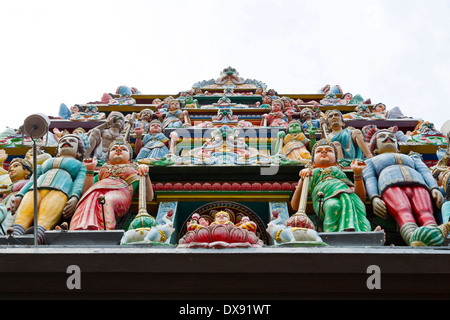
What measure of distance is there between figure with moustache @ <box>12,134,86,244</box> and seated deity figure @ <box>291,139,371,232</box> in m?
3.67

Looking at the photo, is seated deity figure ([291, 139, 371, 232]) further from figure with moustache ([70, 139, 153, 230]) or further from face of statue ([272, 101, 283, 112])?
face of statue ([272, 101, 283, 112])

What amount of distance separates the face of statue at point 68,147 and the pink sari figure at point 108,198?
70 cm

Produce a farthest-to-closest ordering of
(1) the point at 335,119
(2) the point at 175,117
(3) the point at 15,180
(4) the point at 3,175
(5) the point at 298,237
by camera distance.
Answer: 1. (2) the point at 175,117
2. (1) the point at 335,119
3. (4) the point at 3,175
4. (3) the point at 15,180
5. (5) the point at 298,237

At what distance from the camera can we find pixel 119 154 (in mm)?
10492

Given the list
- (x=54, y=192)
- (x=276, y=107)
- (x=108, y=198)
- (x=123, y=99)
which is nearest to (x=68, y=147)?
(x=54, y=192)

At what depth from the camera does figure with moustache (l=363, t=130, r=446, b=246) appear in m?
8.84

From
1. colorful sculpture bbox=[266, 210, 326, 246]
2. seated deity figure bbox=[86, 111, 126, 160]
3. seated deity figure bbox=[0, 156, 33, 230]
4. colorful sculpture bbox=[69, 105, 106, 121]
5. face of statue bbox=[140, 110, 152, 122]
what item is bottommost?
colorful sculpture bbox=[266, 210, 326, 246]

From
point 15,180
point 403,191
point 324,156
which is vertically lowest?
point 403,191

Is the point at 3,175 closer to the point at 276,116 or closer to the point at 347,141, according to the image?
the point at 347,141

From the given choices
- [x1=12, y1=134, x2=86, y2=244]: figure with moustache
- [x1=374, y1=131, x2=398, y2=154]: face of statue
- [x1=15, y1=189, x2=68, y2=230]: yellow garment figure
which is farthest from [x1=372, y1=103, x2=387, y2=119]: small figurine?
[x1=15, y1=189, x2=68, y2=230]: yellow garment figure

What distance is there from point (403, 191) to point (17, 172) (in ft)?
22.2

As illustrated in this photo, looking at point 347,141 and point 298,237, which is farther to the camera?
point 347,141

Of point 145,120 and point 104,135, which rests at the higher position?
point 145,120
